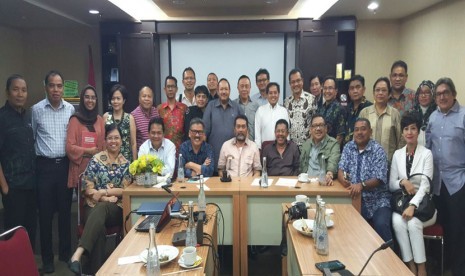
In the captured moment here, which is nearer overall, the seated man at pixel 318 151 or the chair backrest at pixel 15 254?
the chair backrest at pixel 15 254

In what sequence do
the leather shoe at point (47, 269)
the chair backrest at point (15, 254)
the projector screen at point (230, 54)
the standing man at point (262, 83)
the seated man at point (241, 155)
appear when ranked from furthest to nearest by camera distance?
the projector screen at point (230, 54)
the standing man at point (262, 83)
the seated man at point (241, 155)
the leather shoe at point (47, 269)
the chair backrest at point (15, 254)

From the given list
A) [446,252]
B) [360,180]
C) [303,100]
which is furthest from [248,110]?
[446,252]

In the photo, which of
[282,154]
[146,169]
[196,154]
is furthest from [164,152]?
[282,154]

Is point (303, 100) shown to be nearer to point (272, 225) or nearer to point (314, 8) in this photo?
point (272, 225)

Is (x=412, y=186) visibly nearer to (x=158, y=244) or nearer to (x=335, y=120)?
(x=335, y=120)

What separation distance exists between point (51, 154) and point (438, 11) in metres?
4.93

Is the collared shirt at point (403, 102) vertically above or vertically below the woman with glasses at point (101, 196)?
above

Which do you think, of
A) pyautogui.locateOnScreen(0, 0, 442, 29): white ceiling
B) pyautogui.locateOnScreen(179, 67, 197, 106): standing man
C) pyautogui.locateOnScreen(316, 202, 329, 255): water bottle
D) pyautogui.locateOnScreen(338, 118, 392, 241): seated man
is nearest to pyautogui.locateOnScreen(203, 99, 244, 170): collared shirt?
pyautogui.locateOnScreen(179, 67, 197, 106): standing man

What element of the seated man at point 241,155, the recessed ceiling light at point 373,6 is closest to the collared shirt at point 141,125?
the seated man at point 241,155

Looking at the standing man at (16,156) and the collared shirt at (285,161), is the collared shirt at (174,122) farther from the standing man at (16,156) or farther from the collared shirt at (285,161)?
the standing man at (16,156)

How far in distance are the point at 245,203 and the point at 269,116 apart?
4.27ft

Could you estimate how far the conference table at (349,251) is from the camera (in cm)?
161

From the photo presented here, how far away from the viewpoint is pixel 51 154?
3.03m

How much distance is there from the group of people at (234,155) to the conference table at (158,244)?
0.64 m
